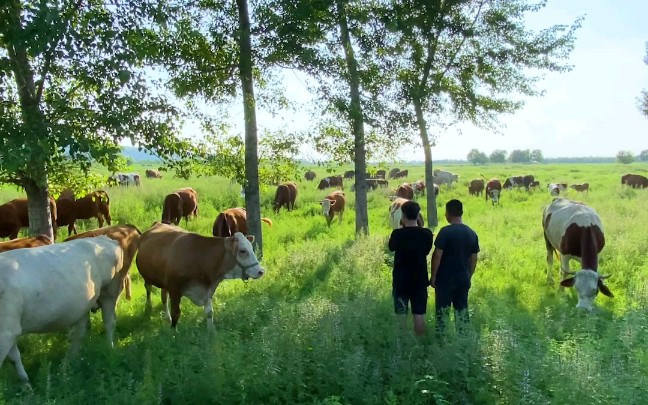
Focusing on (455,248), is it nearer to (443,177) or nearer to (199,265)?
(199,265)

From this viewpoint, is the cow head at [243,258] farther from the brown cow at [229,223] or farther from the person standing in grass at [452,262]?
the brown cow at [229,223]

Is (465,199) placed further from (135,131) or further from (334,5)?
(135,131)

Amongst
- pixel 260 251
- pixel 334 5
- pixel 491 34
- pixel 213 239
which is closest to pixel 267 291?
pixel 213 239

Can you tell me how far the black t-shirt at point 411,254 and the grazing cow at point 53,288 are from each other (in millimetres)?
3810

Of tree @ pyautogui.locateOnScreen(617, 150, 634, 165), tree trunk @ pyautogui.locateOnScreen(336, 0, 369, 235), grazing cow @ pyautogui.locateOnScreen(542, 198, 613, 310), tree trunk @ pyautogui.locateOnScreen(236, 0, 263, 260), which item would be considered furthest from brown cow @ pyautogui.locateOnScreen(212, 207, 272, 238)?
tree @ pyautogui.locateOnScreen(617, 150, 634, 165)

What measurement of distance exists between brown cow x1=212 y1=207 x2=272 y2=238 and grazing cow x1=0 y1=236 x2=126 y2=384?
6.77m

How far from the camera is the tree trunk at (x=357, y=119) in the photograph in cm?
1179

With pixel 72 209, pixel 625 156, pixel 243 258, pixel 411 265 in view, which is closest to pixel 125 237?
pixel 243 258

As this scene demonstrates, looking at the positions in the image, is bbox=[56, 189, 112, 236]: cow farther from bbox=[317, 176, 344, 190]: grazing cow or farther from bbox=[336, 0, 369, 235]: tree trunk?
bbox=[317, 176, 344, 190]: grazing cow

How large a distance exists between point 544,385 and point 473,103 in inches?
546

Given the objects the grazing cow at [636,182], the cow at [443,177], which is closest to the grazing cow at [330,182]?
the cow at [443,177]

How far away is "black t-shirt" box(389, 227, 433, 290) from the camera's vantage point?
22.6 feet

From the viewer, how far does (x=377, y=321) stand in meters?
7.28

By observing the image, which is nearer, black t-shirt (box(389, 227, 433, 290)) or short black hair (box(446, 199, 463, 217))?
black t-shirt (box(389, 227, 433, 290))
